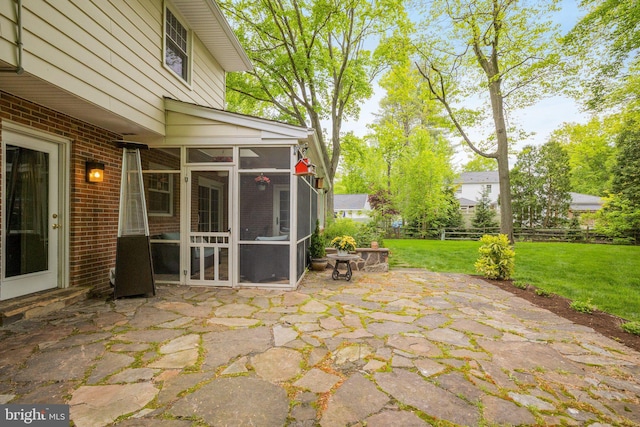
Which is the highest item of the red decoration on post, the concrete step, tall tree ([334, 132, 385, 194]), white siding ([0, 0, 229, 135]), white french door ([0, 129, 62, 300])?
tall tree ([334, 132, 385, 194])

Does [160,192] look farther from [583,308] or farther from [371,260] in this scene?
[583,308]

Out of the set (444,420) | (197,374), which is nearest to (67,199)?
(197,374)

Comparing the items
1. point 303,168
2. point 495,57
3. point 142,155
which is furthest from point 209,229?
point 495,57

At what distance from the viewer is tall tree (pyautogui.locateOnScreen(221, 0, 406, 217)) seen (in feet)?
A: 33.4

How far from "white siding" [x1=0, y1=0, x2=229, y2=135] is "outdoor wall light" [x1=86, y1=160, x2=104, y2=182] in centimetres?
95

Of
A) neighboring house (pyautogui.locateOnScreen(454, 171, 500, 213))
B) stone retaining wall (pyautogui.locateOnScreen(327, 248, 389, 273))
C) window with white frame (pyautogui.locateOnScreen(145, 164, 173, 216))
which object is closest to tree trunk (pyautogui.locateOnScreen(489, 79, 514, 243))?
stone retaining wall (pyautogui.locateOnScreen(327, 248, 389, 273))

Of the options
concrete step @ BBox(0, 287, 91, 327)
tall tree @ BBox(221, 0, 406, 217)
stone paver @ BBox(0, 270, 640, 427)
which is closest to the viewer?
stone paver @ BBox(0, 270, 640, 427)

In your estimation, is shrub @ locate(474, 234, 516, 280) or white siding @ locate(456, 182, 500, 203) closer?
shrub @ locate(474, 234, 516, 280)

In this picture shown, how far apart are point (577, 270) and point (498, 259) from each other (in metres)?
2.96

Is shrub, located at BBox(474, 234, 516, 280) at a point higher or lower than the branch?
lower

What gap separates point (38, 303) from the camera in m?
3.73

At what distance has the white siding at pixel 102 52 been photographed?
115 inches

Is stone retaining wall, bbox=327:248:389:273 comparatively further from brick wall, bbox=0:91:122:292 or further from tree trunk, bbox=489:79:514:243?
tree trunk, bbox=489:79:514:243

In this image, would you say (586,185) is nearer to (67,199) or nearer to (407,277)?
(407,277)
